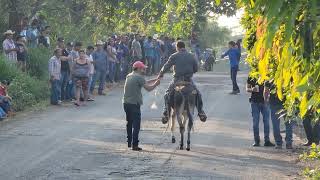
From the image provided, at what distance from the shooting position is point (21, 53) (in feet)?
80.0

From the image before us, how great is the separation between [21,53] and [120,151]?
11.0 m

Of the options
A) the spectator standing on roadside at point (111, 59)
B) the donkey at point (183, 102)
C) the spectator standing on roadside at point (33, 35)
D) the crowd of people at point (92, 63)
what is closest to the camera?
the donkey at point (183, 102)

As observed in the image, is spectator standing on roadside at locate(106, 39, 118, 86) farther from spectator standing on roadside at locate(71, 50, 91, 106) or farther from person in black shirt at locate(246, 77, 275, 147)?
person in black shirt at locate(246, 77, 275, 147)

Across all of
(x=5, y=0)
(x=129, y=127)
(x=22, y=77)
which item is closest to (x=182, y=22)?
(x=129, y=127)

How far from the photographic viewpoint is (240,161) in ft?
44.3

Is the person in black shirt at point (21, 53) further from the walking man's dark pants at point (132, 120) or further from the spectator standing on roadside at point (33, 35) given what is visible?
the walking man's dark pants at point (132, 120)

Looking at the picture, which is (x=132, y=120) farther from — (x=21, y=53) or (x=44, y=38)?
(x=44, y=38)

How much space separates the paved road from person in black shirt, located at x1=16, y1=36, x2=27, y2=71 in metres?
2.98

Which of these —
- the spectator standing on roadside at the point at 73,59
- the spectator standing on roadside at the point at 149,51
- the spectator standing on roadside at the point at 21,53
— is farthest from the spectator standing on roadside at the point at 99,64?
the spectator standing on roadside at the point at 149,51

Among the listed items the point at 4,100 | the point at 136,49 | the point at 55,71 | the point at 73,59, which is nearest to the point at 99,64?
the point at 73,59

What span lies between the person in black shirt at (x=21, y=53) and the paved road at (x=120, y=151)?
9.79 feet

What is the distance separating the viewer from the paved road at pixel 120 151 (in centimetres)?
1205

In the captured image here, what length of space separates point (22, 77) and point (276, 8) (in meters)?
18.7

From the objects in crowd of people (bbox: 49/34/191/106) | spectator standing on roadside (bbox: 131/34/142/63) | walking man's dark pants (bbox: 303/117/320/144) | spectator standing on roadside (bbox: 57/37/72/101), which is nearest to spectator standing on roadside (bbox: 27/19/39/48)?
crowd of people (bbox: 49/34/191/106)
